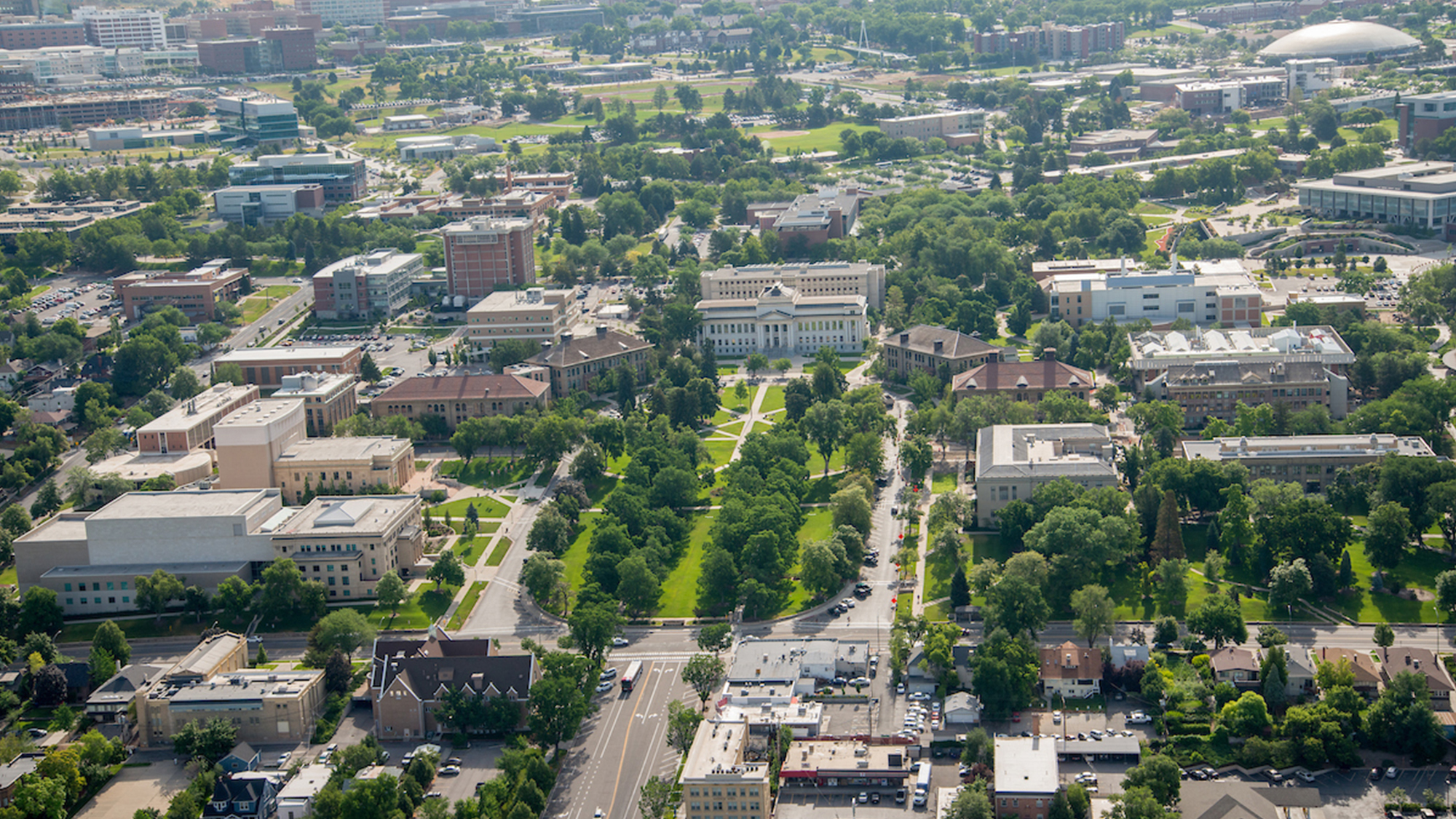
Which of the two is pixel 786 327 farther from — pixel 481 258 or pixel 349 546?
pixel 349 546

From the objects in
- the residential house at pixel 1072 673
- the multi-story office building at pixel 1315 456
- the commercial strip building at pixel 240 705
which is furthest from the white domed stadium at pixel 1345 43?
the commercial strip building at pixel 240 705

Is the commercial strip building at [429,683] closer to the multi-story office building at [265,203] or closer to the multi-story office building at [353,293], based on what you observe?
the multi-story office building at [353,293]

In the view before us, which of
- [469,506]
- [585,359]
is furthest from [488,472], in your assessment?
[585,359]

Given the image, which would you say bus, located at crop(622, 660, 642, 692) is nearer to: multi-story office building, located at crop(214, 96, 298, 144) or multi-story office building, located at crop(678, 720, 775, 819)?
multi-story office building, located at crop(678, 720, 775, 819)

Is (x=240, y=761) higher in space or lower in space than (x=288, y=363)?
lower

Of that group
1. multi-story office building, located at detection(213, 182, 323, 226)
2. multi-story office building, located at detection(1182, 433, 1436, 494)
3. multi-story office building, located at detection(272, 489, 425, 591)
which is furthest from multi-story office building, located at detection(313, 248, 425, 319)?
multi-story office building, located at detection(1182, 433, 1436, 494)
